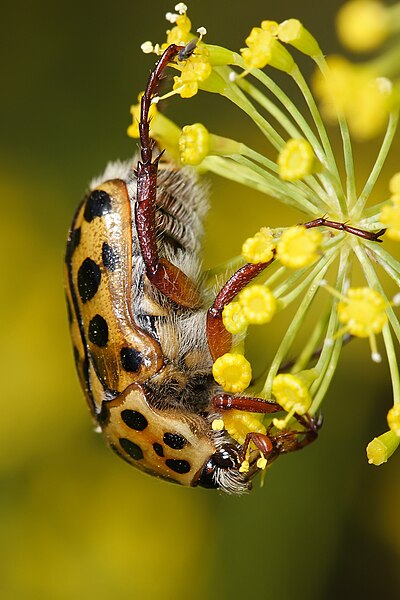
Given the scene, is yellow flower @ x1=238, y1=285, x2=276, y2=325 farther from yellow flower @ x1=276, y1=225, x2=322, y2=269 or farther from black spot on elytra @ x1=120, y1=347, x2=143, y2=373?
black spot on elytra @ x1=120, y1=347, x2=143, y2=373

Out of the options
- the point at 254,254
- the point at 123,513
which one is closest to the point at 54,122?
the point at 123,513

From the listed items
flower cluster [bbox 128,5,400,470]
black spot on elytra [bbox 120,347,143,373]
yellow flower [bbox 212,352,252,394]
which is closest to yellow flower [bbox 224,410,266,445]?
flower cluster [bbox 128,5,400,470]

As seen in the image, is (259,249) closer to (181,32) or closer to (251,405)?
(251,405)

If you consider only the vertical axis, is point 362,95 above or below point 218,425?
above

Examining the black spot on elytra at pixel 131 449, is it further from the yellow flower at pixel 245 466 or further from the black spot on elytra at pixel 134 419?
the yellow flower at pixel 245 466

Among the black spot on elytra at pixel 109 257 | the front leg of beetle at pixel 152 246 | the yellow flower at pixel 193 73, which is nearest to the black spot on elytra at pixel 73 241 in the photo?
the black spot on elytra at pixel 109 257

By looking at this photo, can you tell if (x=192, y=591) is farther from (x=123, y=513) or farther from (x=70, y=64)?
(x=70, y=64)

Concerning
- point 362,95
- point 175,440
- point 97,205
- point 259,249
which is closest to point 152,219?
point 97,205
